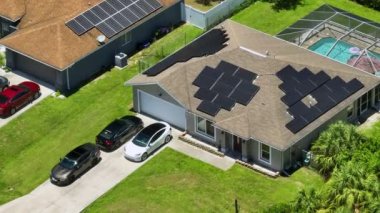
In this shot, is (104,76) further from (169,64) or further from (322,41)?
(322,41)

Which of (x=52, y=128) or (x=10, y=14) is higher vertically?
(x=10, y=14)

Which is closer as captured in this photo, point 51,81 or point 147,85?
point 147,85

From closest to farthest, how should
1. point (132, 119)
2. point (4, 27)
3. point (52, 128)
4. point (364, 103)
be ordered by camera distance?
point (132, 119), point (364, 103), point (52, 128), point (4, 27)

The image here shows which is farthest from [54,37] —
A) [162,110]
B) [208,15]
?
[208,15]

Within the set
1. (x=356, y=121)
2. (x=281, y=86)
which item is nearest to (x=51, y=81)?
(x=281, y=86)

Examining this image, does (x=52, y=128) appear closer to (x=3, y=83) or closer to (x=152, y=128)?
(x=3, y=83)

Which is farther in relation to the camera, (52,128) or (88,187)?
(52,128)

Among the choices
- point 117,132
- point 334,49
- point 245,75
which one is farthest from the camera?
point 334,49

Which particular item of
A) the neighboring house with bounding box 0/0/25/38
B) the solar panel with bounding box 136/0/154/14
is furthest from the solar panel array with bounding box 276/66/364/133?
the neighboring house with bounding box 0/0/25/38
